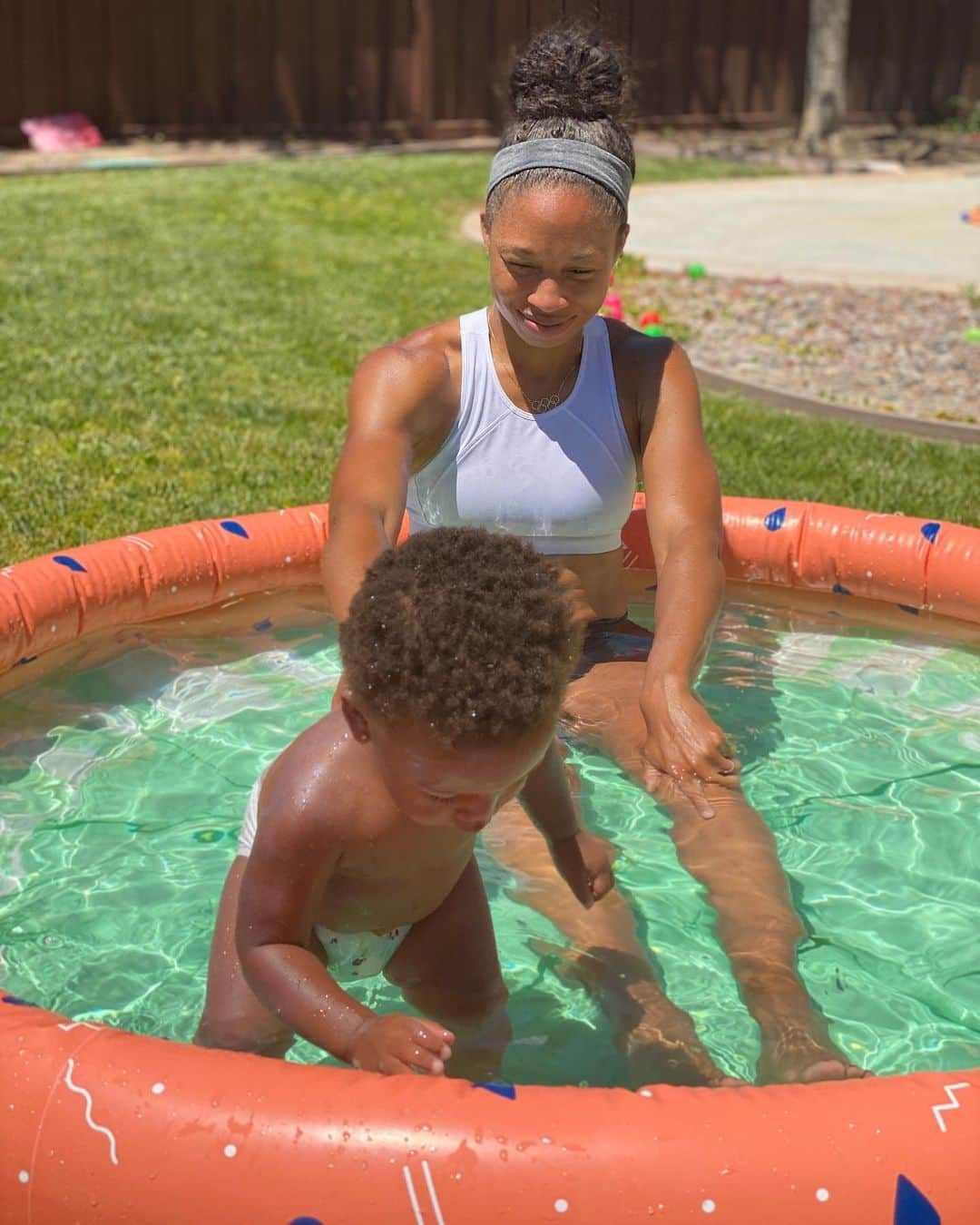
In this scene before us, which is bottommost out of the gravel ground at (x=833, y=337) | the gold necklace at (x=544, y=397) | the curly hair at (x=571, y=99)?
the gravel ground at (x=833, y=337)

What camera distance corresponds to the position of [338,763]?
231 centimetres

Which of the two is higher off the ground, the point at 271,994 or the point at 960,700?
the point at 271,994

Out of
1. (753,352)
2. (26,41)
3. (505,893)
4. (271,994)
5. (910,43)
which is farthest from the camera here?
(910,43)

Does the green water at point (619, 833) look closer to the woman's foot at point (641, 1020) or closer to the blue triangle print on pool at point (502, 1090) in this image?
the woman's foot at point (641, 1020)

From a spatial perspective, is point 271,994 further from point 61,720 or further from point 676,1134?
point 61,720

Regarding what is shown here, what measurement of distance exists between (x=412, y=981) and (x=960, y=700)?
2143mm

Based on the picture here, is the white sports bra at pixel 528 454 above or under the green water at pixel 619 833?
above

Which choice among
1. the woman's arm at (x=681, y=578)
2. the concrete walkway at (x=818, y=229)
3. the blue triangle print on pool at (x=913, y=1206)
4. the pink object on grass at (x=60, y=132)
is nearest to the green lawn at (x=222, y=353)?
the concrete walkway at (x=818, y=229)

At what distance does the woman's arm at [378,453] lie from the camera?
3102 millimetres

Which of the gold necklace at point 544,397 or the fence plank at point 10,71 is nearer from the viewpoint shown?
the gold necklace at point 544,397

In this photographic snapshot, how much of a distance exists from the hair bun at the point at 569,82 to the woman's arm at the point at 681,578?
2.00 ft

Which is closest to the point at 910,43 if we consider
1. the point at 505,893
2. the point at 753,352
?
the point at 753,352

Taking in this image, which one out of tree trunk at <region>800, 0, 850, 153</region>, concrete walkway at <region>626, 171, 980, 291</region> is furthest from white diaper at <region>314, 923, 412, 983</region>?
tree trunk at <region>800, 0, 850, 153</region>

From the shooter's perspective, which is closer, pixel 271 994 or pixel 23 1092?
pixel 23 1092
